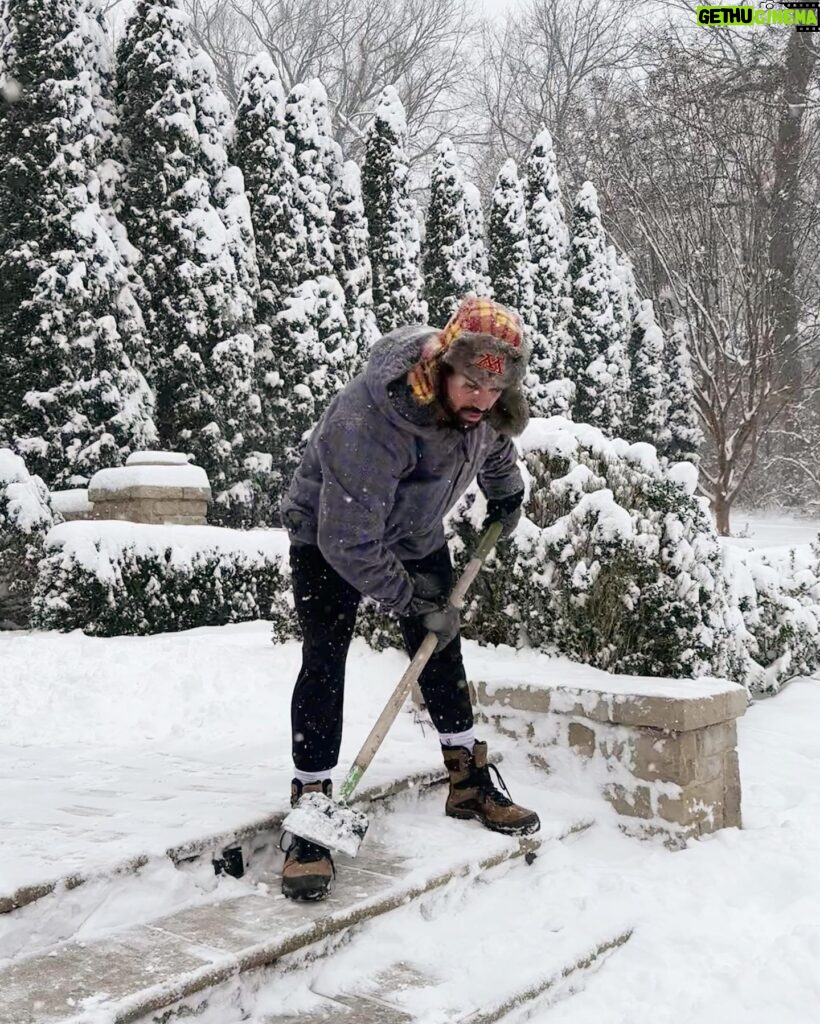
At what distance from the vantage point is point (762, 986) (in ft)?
8.01

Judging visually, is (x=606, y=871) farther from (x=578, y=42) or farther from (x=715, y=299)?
(x=578, y=42)

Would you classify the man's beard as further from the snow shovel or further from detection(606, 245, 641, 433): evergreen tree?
detection(606, 245, 641, 433): evergreen tree

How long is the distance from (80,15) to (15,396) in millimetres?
4998

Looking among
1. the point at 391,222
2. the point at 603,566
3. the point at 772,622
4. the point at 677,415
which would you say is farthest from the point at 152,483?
the point at 677,415

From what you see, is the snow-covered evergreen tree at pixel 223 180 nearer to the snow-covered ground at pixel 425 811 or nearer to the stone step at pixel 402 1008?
the snow-covered ground at pixel 425 811

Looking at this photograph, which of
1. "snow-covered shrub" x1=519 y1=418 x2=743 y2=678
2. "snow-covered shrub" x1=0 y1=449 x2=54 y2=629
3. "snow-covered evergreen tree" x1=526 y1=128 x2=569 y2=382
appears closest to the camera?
"snow-covered shrub" x1=519 y1=418 x2=743 y2=678

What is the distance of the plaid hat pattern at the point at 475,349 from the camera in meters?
2.65

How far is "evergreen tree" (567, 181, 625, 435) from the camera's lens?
58.4ft

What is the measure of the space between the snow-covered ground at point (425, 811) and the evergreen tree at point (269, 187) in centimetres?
968

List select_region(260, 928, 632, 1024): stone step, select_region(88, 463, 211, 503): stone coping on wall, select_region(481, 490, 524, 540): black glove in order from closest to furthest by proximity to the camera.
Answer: select_region(260, 928, 632, 1024): stone step, select_region(481, 490, 524, 540): black glove, select_region(88, 463, 211, 503): stone coping on wall

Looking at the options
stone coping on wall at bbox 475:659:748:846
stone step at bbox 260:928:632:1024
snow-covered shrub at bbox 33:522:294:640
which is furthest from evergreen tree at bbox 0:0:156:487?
stone step at bbox 260:928:632:1024

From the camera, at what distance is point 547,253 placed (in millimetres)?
18109

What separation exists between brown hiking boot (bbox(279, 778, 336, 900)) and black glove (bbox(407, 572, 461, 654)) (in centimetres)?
70
